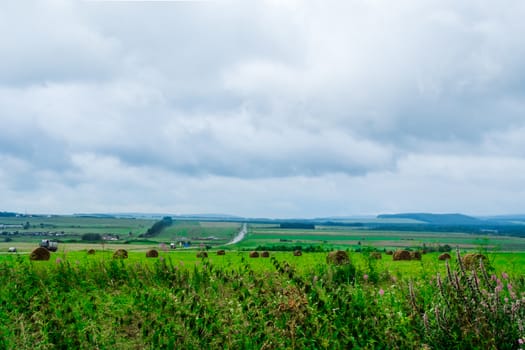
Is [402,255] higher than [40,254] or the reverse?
higher

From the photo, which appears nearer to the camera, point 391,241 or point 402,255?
point 402,255

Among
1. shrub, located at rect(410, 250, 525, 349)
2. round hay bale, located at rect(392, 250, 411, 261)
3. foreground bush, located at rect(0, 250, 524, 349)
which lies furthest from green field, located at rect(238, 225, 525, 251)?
shrub, located at rect(410, 250, 525, 349)

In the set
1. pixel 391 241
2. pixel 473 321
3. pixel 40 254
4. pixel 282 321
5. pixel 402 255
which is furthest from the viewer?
pixel 391 241

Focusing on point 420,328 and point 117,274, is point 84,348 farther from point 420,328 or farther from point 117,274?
point 117,274

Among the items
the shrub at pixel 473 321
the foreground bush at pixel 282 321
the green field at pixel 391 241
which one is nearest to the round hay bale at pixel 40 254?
the green field at pixel 391 241

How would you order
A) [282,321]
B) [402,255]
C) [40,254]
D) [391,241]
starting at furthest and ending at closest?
[391,241] → [40,254] → [402,255] → [282,321]

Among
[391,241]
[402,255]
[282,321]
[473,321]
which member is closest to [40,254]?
[402,255]

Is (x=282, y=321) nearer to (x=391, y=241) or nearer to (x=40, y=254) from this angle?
(x=40, y=254)

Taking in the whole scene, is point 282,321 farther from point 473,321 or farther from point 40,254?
point 40,254

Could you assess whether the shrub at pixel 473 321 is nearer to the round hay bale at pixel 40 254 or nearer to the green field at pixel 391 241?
the green field at pixel 391 241

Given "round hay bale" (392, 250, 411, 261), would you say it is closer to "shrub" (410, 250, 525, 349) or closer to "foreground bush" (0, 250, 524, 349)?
"foreground bush" (0, 250, 524, 349)

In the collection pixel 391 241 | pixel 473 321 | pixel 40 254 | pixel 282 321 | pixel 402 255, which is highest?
pixel 473 321

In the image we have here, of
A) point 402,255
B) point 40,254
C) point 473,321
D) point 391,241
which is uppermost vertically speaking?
point 473,321

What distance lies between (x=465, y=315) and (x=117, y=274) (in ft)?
31.2
